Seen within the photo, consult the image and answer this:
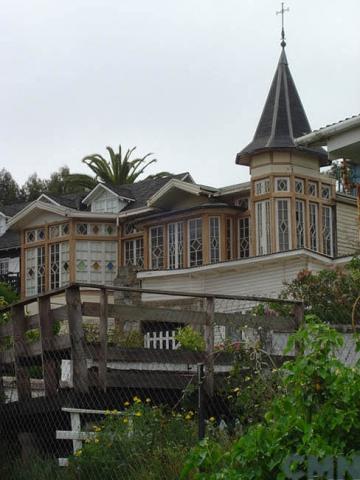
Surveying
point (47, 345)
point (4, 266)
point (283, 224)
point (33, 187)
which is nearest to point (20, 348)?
point (47, 345)

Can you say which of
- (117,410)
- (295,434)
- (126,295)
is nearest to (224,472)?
(295,434)

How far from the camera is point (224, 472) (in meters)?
5.16

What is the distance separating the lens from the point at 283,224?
29.5 meters

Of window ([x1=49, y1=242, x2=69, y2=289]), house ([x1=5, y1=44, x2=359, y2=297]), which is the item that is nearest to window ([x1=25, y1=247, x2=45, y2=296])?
house ([x1=5, y1=44, x2=359, y2=297])

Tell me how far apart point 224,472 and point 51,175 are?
6486 cm

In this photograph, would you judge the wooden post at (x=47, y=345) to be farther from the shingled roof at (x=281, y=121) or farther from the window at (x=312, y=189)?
the window at (x=312, y=189)

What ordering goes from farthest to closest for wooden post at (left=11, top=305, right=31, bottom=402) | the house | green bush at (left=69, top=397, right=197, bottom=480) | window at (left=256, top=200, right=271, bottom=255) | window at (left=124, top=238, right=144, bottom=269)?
window at (left=124, top=238, right=144, bottom=269), window at (left=256, top=200, right=271, bottom=255), the house, wooden post at (left=11, top=305, right=31, bottom=402), green bush at (left=69, top=397, right=197, bottom=480)

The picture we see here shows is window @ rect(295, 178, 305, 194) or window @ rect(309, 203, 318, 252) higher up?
window @ rect(295, 178, 305, 194)

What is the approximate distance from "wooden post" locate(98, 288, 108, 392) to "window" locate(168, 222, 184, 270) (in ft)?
74.7

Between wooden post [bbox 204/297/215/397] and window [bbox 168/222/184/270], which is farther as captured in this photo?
window [bbox 168/222/184/270]

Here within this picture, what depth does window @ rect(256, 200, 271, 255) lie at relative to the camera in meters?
29.6

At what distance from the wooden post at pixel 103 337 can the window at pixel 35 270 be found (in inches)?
1089

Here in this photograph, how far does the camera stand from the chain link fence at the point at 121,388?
8539 millimetres

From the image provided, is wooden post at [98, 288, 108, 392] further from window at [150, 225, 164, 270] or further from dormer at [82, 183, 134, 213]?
dormer at [82, 183, 134, 213]
